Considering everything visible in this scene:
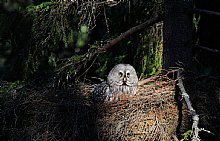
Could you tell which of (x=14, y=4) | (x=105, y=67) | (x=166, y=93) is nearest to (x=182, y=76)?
(x=166, y=93)

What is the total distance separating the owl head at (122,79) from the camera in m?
4.95

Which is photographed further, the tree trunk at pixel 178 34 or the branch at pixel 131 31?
the branch at pixel 131 31

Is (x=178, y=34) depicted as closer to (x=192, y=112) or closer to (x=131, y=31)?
(x=131, y=31)

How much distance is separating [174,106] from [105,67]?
2056 mm

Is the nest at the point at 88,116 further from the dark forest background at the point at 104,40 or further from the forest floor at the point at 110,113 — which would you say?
the dark forest background at the point at 104,40

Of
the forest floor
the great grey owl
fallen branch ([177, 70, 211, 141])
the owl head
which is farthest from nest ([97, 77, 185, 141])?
the owl head

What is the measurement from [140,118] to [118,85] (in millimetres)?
1031

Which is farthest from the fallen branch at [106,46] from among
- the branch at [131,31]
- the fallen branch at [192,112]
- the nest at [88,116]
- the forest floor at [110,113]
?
the fallen branch at [192,112]

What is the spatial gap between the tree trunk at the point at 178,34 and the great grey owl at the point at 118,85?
1.17ft

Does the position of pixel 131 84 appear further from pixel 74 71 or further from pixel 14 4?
pixel 14 4

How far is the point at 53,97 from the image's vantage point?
4508 millimetres

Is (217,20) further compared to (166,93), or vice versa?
(217,20)

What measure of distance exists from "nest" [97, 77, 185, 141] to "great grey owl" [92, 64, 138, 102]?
43 cm

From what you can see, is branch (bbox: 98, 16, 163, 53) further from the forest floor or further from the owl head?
the forest floor
